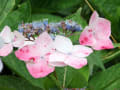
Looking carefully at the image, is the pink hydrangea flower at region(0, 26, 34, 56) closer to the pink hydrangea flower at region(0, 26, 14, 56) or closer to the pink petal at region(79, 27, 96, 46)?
the pink hydrangea flower at region(0, 26, 14, 56)

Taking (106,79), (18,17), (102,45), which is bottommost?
(106,79)

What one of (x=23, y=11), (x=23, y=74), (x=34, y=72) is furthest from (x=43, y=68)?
(x=23, y=11)

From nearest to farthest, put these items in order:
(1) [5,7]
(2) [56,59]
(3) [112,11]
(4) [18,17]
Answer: (2) [56,59], (1) [5,7], (4) [18,17], (3) [112,11]

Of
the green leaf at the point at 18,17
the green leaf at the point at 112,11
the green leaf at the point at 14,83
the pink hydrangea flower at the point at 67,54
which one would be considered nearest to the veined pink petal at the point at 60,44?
the pink hydrangea flower at the point at 67,54

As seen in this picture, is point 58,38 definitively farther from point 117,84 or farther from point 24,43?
point 117,84

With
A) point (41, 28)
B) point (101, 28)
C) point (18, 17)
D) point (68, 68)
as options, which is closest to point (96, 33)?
point (101, 28)

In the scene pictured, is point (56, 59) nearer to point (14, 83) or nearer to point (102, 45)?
point (102, 45)

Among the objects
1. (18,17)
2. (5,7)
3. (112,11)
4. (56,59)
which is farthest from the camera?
(112,11)
